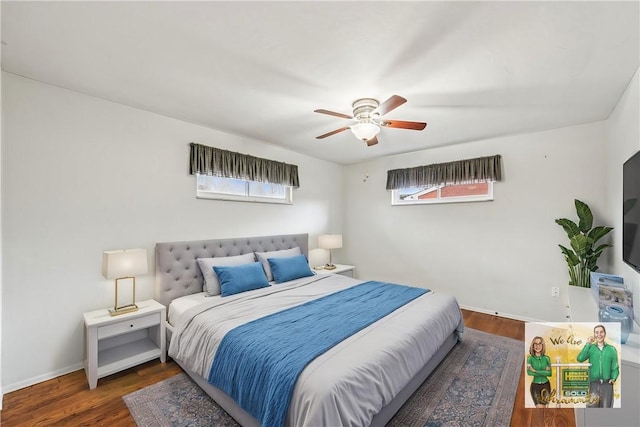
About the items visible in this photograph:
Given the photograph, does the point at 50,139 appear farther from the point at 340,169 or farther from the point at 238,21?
the point at 340,169

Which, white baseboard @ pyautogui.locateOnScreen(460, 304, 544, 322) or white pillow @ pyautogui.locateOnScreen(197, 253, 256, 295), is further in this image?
white baseboard @ pyautogui.locateOnScreen(460, 304, 544, 322)

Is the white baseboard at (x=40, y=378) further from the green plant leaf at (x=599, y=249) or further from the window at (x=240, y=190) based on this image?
the green plant leaf at (x=599, y=249)

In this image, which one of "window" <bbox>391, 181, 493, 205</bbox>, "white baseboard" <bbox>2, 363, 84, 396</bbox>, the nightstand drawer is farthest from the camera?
"window" <bbox>391, 181, 493, 205</bbox>

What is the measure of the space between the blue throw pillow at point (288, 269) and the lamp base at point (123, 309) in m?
1.51

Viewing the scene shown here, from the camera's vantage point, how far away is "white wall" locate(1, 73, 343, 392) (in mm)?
2178

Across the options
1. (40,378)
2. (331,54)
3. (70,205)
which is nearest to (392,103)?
(331,54)

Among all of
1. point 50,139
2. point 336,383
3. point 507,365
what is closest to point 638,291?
point 507,365

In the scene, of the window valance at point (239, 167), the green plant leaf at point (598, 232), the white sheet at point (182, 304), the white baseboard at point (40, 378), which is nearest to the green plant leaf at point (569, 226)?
the green plant leaf at point (598, 232)

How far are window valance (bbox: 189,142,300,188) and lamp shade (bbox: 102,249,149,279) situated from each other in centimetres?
117

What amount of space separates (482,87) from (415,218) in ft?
8.31

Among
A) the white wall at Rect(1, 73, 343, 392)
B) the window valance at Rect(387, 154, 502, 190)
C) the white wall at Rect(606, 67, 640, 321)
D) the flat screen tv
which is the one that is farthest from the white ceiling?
the window valance at Rect(387, 154, 502, 190)

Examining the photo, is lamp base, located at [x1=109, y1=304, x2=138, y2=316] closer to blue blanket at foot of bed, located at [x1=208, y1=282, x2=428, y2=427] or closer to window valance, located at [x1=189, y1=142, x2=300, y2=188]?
blue blanket at foot of bed, located at [x1=208, y1=282, x2=428, y2=427]

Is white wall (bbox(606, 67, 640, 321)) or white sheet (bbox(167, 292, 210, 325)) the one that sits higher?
white wall (bbox(606, 67, 640, 321))

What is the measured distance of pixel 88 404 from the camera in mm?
2018
